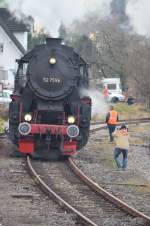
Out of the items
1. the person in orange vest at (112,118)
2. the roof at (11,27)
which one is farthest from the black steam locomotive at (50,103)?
the roof at (11,27)

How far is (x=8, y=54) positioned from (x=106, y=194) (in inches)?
1443

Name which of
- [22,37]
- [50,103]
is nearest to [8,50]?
[22,37]

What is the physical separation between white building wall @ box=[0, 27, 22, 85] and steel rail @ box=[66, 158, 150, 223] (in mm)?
31668

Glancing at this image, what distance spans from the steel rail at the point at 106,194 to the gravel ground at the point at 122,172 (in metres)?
0.27

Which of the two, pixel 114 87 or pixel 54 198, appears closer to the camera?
pixel 54 198

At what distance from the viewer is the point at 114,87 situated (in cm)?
5409

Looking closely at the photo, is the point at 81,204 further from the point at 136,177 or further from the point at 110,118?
the point at 110,118

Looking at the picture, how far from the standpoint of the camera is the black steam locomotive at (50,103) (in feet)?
55.4

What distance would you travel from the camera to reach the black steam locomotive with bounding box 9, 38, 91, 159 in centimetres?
1688

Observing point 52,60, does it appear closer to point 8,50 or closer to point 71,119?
point 71,119

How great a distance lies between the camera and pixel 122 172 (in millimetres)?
15500

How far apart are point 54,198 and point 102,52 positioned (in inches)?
1467

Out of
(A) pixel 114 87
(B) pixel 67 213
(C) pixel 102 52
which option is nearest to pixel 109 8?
(B) pixel 67 213

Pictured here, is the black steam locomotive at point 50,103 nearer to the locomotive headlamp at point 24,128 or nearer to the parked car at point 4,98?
the locomotive headlamp at point 24,128
